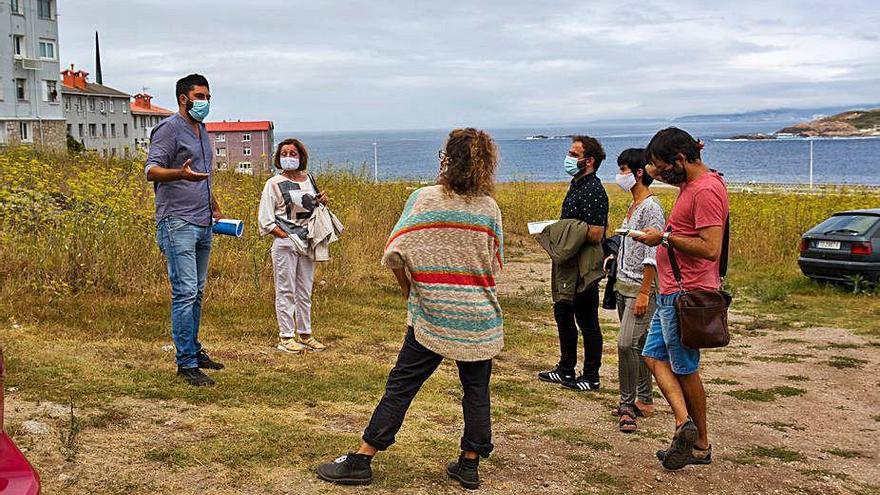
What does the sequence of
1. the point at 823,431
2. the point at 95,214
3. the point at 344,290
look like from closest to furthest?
the point at 823,431 → the point at 95,214 → the point at 344,290

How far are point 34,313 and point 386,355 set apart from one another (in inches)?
128

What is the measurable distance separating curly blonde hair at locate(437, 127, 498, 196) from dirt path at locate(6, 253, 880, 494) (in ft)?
5.31

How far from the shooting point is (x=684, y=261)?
515cm

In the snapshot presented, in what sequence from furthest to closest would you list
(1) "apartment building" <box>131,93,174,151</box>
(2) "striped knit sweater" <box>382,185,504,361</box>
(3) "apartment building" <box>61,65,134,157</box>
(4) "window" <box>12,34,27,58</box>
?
(1) "apartment building" <box>131,93,174,151</box>, (3) "apartment building" <box>61,65,134,157</box>, (4) "window" <box>12,34,27,58</box>, (2) "striped knit sweater" <box>382,185,504,361</box>

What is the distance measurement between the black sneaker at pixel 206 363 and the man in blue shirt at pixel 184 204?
35 centimetres

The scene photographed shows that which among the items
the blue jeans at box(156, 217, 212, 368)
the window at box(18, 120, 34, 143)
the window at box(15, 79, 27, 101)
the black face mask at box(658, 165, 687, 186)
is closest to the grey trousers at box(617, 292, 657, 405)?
the black face mask at box(658, 165, 687, 186)

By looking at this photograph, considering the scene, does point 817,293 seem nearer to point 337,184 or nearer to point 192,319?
point 337,184

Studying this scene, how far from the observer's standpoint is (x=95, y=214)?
9734mm

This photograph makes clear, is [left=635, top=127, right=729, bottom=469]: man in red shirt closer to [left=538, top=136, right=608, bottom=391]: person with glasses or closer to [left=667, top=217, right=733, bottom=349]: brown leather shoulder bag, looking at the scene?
[left=667, top=217, right=733, bottom=349]: brown leather shoulder bag

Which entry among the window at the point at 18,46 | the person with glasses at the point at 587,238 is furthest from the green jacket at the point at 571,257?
the window at the point at 18,46

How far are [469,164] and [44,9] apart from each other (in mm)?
73860

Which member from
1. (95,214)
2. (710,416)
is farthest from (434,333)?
(95,214)

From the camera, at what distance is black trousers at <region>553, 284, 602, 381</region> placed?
696cm

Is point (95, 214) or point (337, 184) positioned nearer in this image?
point (95, 214)
